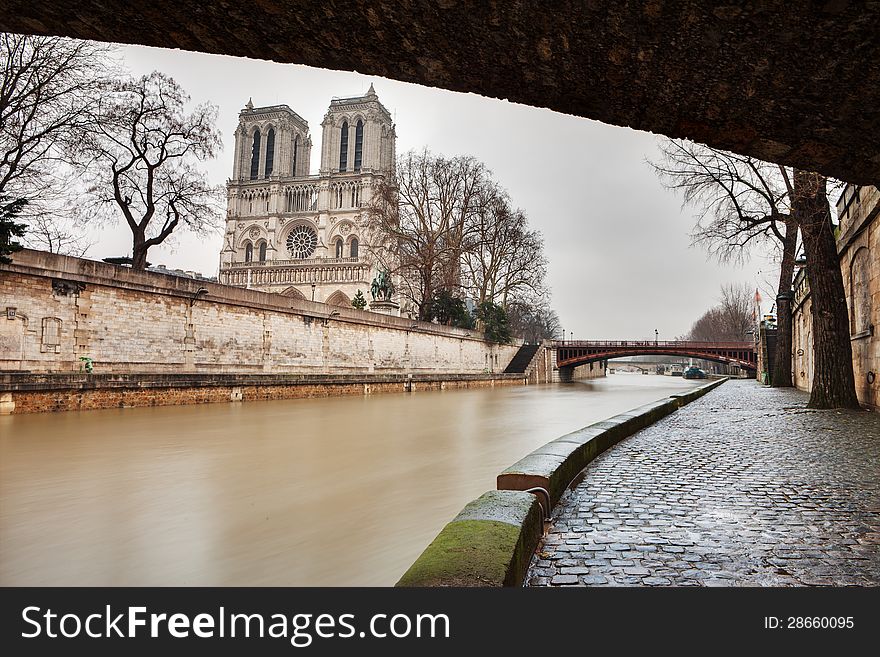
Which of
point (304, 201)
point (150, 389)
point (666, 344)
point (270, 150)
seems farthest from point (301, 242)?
point (150, 389)

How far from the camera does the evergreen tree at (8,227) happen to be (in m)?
11.9

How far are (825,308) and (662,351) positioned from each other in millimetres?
32907

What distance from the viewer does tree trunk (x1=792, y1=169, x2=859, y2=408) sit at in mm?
10625

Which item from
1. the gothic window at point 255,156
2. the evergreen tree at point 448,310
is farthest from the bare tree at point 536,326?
the gothic window at point 255,156

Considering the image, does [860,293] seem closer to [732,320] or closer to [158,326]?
[158,326]

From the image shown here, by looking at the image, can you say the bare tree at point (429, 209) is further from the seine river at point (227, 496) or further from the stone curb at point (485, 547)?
the stone curb at point (485, 547)

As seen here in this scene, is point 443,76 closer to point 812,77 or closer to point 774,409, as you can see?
point 812,77

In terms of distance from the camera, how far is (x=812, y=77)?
1690 mm

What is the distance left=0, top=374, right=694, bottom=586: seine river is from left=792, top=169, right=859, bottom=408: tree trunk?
5457mm

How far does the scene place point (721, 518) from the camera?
11.7 ft

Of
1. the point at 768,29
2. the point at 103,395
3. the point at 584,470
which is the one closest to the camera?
the point at 768,29

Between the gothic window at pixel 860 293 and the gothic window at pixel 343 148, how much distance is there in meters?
65.6
